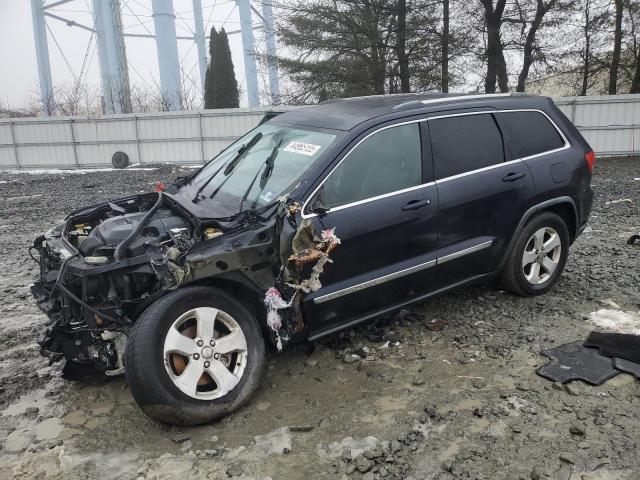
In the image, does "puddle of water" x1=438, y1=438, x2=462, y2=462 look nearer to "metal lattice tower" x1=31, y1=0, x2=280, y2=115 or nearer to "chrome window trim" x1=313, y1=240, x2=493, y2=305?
"chrome window trim" x1=313, y1=240, x2=493, y2=305

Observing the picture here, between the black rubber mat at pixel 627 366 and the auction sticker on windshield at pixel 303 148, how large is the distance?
2.47 metres

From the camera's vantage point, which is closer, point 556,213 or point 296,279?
point 296,279

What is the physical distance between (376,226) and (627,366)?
190cm

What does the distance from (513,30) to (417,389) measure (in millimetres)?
20262

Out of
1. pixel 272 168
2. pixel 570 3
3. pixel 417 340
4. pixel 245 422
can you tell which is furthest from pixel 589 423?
pixel 570 3

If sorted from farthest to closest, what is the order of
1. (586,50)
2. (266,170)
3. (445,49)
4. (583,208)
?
(586,50), (445,49), (583,208), (266,170)

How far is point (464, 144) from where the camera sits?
168 inches

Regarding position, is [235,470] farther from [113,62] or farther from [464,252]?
[113,62]

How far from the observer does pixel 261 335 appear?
345cm

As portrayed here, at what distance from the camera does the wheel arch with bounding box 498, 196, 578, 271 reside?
4.50 meters

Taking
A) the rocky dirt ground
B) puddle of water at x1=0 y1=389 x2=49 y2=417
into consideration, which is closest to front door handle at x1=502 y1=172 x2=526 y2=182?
the rocky dirt ground

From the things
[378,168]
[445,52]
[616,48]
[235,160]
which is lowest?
[378,168]

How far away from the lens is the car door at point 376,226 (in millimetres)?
3594

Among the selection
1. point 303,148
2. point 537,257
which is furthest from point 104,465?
point 537,257
